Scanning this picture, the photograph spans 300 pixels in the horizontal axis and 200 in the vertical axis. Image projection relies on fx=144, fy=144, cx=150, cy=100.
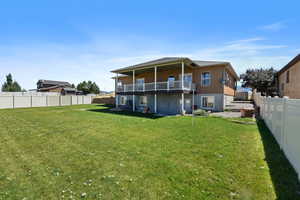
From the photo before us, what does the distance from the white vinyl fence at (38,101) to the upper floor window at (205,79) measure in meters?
23.5

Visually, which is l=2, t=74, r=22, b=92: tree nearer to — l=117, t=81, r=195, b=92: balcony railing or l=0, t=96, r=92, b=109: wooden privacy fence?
l=0, t=96, r=92, b=109: wooden privacy fence

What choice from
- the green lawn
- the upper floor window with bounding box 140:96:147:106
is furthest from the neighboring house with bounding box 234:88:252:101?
the green lawn

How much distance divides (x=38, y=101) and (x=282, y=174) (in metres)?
30.0

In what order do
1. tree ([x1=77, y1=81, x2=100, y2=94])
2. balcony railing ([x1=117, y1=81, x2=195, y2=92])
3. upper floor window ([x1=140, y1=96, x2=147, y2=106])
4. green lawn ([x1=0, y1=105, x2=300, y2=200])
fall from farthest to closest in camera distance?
tree ([x1=77, y1=81, x2=100, y2=94]), upper floor window ([x1=140, y1=96, x2=147, y2=106]), balcony railing ([x1=117, y1=81, x2=195, y2=92]), green lawn ([x1=0, y1=105, x2=300, y2=200])

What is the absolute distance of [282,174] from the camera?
126 inches

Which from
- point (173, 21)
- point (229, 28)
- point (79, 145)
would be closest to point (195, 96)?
point (229, 28)

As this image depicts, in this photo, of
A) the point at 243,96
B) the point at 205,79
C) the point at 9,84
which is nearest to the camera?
the point at 205,79

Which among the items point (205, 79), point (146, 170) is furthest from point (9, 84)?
point (146, 170)

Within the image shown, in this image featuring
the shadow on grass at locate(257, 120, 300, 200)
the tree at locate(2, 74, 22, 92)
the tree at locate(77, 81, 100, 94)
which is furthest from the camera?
the tree at locate(2, 74, 22, 92)

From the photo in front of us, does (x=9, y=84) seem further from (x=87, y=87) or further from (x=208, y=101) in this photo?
(x=208, y=101)

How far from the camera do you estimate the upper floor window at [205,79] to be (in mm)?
15209

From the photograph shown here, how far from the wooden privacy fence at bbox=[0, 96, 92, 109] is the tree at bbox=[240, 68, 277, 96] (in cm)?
3066

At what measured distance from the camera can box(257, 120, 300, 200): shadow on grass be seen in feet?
8.35

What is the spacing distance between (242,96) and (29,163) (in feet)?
91.5
